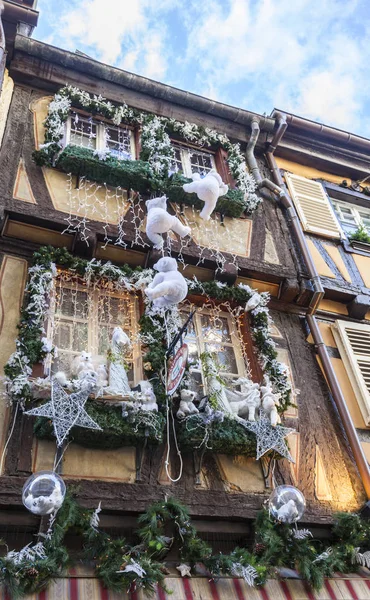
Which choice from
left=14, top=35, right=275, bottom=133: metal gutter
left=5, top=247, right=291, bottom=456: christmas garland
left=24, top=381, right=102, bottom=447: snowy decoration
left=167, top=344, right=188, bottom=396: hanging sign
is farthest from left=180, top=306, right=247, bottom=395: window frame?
left=14, top=35, right=275, bottom=133: metal gutter

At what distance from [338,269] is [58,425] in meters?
5.32

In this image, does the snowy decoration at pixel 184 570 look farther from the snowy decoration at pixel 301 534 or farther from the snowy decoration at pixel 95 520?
the snowy decoration at pixel 301 534

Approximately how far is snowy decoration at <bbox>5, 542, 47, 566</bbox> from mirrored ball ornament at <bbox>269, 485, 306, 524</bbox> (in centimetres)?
217

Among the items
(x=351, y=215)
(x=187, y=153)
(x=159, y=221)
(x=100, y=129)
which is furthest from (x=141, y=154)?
(x=351, y=215)

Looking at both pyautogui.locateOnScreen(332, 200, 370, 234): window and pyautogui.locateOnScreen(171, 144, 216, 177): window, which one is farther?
pyautogui.locateOnScreen(332, 200, 370, 234): window

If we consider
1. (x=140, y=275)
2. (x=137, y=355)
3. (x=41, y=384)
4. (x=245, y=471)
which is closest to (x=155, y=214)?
(x=140, y=275)

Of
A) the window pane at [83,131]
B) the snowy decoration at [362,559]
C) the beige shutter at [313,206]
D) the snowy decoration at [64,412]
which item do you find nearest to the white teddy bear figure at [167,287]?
the snowy decoration at [64,412]

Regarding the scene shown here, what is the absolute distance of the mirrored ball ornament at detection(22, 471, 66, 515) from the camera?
4695 mm

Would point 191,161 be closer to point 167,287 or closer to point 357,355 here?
point 357,355

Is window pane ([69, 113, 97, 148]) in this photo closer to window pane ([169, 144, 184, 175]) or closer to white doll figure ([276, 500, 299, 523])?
window pane ([169, 144, 184, 175])

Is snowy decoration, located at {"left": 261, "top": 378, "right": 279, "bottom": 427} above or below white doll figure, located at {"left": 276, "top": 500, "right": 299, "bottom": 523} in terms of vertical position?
above

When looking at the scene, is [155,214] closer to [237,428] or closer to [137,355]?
[137,355]

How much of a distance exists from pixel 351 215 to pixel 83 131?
4918 millimetres

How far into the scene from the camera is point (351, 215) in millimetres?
10531
